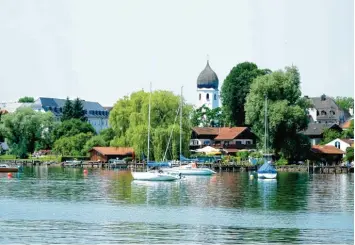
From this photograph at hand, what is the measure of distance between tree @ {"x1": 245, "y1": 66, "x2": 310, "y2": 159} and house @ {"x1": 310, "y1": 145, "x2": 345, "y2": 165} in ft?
14.5

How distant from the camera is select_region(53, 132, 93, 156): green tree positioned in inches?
3497

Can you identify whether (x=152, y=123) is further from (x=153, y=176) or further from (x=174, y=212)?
(x=174, y=212)

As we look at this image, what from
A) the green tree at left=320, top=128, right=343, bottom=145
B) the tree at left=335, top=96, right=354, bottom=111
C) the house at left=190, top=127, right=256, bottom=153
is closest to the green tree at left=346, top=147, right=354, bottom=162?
the green tree at left=320, top=128, right=343, bottom=145

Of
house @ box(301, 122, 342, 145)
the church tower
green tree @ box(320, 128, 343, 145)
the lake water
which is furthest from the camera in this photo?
the church tower

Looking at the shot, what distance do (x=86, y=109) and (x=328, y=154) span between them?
54235mm

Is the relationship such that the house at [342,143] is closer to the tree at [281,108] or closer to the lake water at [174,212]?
the tree at [281,108]

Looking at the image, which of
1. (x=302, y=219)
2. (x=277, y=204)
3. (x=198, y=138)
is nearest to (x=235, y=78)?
(x=198, y=138)

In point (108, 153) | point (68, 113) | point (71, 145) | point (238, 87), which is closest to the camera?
point (108, 153)

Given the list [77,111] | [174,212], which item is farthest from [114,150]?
[174,212]

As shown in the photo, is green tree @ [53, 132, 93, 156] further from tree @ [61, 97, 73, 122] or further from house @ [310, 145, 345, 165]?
house @ [310, 145, 345, 165]

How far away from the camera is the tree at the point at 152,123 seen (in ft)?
230

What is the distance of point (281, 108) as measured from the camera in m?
73.1

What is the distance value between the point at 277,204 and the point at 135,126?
33150 millimetres

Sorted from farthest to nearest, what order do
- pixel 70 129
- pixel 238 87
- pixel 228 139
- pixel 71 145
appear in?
1. pixel 70 129
2. pixel 71 145
3. pixel 228 139
4. pixel 238 87
